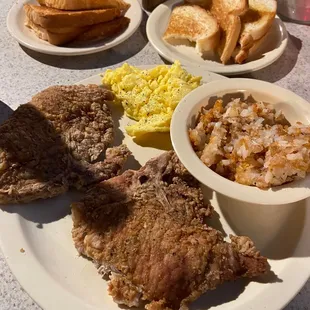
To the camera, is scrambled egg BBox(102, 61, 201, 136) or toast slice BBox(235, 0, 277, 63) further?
toast slice BBox(235, 0, 277, 63)

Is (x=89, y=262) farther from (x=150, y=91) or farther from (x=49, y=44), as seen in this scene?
(x=49, y=44)

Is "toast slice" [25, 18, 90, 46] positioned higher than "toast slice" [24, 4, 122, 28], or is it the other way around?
"toast slice" [24, 4, 122, 28]

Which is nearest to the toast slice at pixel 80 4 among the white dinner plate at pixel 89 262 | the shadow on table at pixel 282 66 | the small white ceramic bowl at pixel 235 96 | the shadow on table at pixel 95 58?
the shadow on table at pixel 95 58

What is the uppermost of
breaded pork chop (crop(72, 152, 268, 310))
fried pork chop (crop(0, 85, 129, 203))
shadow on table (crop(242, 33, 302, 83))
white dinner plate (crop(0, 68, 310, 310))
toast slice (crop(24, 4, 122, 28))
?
toast slice (crop(24, 4, 122, 28))

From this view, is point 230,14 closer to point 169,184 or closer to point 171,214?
point 169,184

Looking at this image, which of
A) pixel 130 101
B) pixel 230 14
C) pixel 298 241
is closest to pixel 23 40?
pixel 130 101

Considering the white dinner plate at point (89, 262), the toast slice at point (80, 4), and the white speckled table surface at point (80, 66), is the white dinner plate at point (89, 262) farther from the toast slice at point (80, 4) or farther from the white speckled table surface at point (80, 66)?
the toast slice at point (80, 4)

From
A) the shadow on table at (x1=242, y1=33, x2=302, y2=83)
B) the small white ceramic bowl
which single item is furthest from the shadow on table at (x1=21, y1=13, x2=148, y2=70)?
the small white ceramic bowl

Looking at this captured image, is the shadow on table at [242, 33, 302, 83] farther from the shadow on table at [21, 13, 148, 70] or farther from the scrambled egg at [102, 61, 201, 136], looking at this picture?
the shadow on table at [21, 13, 148, 70]

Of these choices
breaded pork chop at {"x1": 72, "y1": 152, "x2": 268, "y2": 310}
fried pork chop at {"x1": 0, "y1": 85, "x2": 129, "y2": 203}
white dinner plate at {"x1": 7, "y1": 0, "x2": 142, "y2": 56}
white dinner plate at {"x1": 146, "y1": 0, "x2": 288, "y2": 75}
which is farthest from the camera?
white dinner plate at {"x1": 7, "y1": 0, "x2": 142, "y2": 56}
